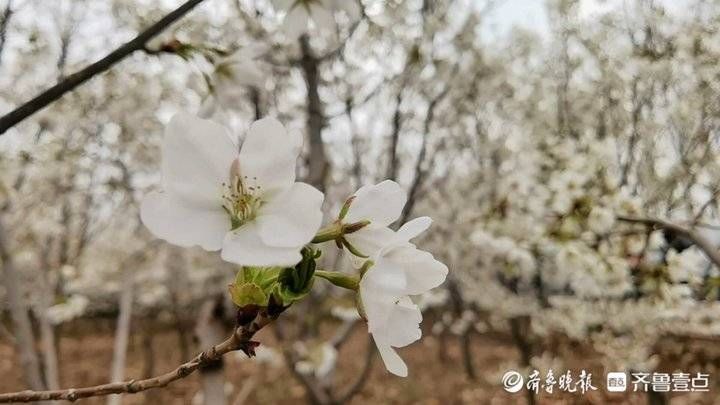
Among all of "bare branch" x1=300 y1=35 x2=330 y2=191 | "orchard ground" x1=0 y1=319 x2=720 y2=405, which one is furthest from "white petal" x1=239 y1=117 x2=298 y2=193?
"orchard ground" x1=0 y1=319 x2=720 y2=405

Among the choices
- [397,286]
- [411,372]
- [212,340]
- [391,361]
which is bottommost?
[411,372]

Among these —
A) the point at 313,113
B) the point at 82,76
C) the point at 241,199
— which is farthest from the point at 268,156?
the point at 313,113

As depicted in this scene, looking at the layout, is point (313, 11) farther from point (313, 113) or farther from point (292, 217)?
point (313, 113)

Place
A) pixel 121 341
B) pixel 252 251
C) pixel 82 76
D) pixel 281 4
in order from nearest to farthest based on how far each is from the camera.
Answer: pixel 252 251, pixel 82 76, pixel 281 4, pixel 121 341

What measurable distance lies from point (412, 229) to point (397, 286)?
62mm

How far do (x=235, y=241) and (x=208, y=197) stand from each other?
59 mm

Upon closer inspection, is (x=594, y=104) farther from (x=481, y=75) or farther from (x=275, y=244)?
(x=275, y=244)

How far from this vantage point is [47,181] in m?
6.08

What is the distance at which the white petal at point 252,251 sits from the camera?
523 mm

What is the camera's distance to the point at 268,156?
597 millimetres

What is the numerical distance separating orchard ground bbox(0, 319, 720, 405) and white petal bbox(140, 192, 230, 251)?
4929 mm

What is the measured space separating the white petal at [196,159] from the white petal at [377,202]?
129 millimetres

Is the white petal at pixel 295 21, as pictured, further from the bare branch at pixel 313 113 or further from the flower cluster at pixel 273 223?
the bare branch at pixel 313 113

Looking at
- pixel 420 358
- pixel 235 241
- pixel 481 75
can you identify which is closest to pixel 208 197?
pixel 235 241
